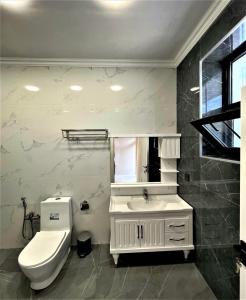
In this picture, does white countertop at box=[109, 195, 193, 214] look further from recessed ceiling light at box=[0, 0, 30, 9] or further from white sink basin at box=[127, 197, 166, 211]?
recessed ceiling light at box=[0, 0, 30, 9]

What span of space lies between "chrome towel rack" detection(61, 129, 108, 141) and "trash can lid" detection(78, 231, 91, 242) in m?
1.35

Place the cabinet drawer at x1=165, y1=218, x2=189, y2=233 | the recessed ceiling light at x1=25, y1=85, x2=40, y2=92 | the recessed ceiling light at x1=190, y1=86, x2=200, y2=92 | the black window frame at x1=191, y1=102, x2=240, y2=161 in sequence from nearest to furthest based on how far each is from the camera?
the black window frame at x1=191, y1=102, x2=240, y2=161
the recessed ceiling light at x1=190, y1=86, x2=200, y2=92
the cabinet drawer at x1=165, y1=218, x2=189, y2=233
the recessed ceiling light at x1=25, y1=85, x2=40, y2=92

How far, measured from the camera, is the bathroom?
1.70 metres

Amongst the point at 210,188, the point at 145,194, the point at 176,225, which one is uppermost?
the point at 210,188

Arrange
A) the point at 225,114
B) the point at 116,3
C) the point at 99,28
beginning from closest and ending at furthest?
the point at 225,114, the point at 116,3, the point at 99,28

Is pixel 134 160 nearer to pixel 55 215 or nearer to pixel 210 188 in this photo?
pixel 210 188

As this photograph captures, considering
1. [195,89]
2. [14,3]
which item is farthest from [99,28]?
[195,89]

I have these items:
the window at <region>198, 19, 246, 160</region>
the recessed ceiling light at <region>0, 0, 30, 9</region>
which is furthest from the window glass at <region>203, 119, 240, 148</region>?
the recessed ceiling light at <region>0, 0, 30, 9</region>

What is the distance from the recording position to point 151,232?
225cm

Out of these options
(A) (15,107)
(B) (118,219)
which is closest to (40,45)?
(A) (15,107)

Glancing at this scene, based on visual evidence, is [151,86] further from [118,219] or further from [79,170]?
[118,219]

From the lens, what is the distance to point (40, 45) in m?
2.25

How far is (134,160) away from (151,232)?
Result: 971 millimetres

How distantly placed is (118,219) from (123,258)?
24.2 inches
